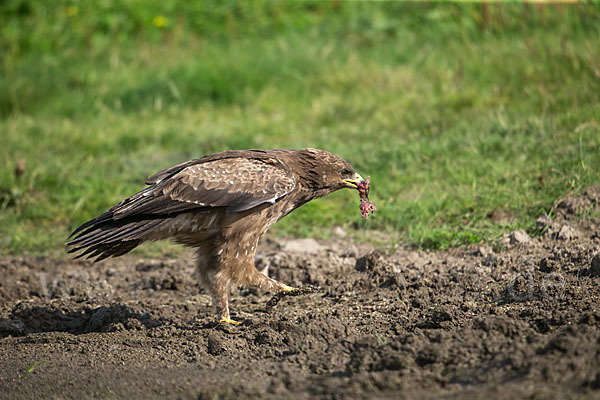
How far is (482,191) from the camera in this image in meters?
6.43

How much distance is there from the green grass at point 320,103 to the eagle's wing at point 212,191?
1602 mm

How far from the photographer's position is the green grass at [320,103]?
6652 millimetres

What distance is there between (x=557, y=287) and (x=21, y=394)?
3.21 m

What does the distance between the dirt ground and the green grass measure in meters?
0.59

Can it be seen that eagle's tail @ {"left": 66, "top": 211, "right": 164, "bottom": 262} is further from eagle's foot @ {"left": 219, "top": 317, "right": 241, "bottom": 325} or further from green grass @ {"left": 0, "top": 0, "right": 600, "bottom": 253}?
green grass @ {"left": 0, "top": 0, "right": 600, "bottom": 253}

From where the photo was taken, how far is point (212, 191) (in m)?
4.94

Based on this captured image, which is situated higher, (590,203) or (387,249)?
(590,203)

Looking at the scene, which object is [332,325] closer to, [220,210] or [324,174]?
[220,210]

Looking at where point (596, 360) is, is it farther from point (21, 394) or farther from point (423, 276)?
point (21, 394)

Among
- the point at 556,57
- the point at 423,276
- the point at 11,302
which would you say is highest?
the point at 556,57

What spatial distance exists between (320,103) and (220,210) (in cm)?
468

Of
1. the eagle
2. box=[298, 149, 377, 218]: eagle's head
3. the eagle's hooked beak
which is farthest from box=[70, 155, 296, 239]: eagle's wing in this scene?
the eagle's hooked beak

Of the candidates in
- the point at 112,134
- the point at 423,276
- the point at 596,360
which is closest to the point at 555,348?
the point at 596,360

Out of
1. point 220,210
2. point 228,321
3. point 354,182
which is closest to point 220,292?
point 228,321
